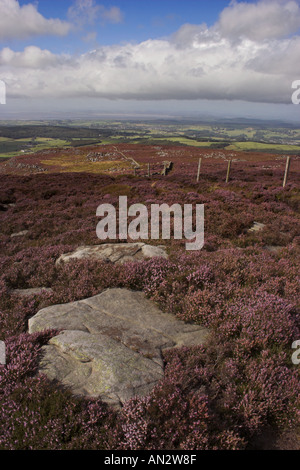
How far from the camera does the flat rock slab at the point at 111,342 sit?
375cm

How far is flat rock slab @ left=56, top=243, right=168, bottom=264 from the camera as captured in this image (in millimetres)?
7945

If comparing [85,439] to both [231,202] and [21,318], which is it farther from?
[231,202]

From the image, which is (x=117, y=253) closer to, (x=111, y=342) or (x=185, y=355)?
(x=111, y=342)

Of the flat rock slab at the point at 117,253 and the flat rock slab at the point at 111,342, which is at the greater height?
the flat rock slab at the point at 117,253

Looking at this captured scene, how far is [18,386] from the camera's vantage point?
11.8 ft

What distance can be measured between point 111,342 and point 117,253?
407cm

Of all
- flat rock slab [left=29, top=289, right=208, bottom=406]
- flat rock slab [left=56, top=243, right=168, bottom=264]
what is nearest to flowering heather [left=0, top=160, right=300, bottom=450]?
flat rock slab [left=29, top=289, right=208, bottom=406]

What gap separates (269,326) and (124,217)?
967cm

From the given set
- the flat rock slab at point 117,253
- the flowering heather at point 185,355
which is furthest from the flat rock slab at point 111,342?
the flat rock slab at point 117,253

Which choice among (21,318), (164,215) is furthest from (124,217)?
(21,318)

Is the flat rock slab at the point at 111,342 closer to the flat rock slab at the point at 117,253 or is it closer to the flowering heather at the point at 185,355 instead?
the flowering heather at the point at 185,355

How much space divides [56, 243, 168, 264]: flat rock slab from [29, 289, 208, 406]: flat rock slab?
1858 millimetres

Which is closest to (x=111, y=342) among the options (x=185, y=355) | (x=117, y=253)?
(x=185, y=355)

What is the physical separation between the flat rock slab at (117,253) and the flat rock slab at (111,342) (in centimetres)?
186
